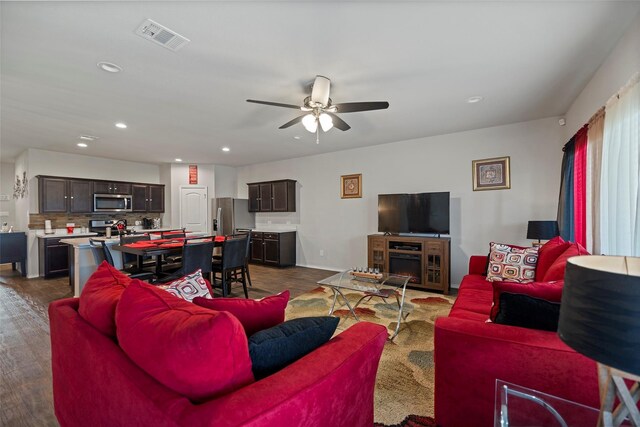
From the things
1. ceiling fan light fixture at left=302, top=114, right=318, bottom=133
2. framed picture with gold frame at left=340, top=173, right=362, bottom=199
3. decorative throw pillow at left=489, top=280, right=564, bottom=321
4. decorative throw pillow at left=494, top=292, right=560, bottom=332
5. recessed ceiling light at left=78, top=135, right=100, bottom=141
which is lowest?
decorative throw pillow at left=494, top=292, right=560, bottom=332

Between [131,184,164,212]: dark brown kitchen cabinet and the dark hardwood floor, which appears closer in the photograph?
the dark hardwood floor

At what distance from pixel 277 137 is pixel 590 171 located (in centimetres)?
412

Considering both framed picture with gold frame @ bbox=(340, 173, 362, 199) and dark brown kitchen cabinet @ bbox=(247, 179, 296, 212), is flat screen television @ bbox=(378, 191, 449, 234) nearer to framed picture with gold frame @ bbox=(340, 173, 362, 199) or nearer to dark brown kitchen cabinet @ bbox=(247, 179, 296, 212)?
framed picture with gold frame @ bbox=(340, 173, 362, 199)

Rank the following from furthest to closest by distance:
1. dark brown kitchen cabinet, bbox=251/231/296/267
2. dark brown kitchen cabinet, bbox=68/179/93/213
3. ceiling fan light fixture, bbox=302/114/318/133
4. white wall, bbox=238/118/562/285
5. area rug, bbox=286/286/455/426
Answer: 1. dark brown kitchen cabinet, bbox=251/231/296/267
2. dark brown kitchen cabinet, bbox=68/179/93/213
3. white wall, bbox=238/118/562/285
4. ceiling fan light fixture, bbox=302/114/318/133
5. area rug, bbox=286/286/455/426

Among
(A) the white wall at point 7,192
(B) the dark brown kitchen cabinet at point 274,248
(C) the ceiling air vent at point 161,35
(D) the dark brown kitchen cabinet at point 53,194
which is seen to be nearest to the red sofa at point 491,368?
(C) the ceiling air vent at point 161,35

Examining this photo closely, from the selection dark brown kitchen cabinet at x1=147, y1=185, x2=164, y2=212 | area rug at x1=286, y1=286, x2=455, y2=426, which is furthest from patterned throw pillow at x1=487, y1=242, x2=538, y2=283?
dark brown kitchen cabinet at x1=147, y1=185, x2=164, y2=212

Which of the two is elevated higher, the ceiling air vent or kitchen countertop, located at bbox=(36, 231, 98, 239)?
the ceiling air vent

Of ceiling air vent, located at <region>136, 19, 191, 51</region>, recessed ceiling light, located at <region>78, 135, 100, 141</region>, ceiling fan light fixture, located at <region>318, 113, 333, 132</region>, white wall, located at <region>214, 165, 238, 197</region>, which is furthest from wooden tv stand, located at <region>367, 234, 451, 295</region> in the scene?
recessed ceiling light, located at <region>78, 135, 100, 141</region>

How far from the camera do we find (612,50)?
2.28 meters

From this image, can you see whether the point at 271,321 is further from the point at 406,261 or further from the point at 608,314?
the point at 406,261

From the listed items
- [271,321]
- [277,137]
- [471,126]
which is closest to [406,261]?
[471,126]

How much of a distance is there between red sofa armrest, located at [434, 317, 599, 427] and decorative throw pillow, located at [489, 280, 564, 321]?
0.13m

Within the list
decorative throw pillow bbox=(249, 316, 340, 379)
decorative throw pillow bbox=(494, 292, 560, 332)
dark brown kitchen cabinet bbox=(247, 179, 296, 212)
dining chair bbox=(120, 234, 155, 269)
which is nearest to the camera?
decorative throw pillow bbox=(249, 316, 340, 379)

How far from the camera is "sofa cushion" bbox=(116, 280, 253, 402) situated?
82 centimetres
